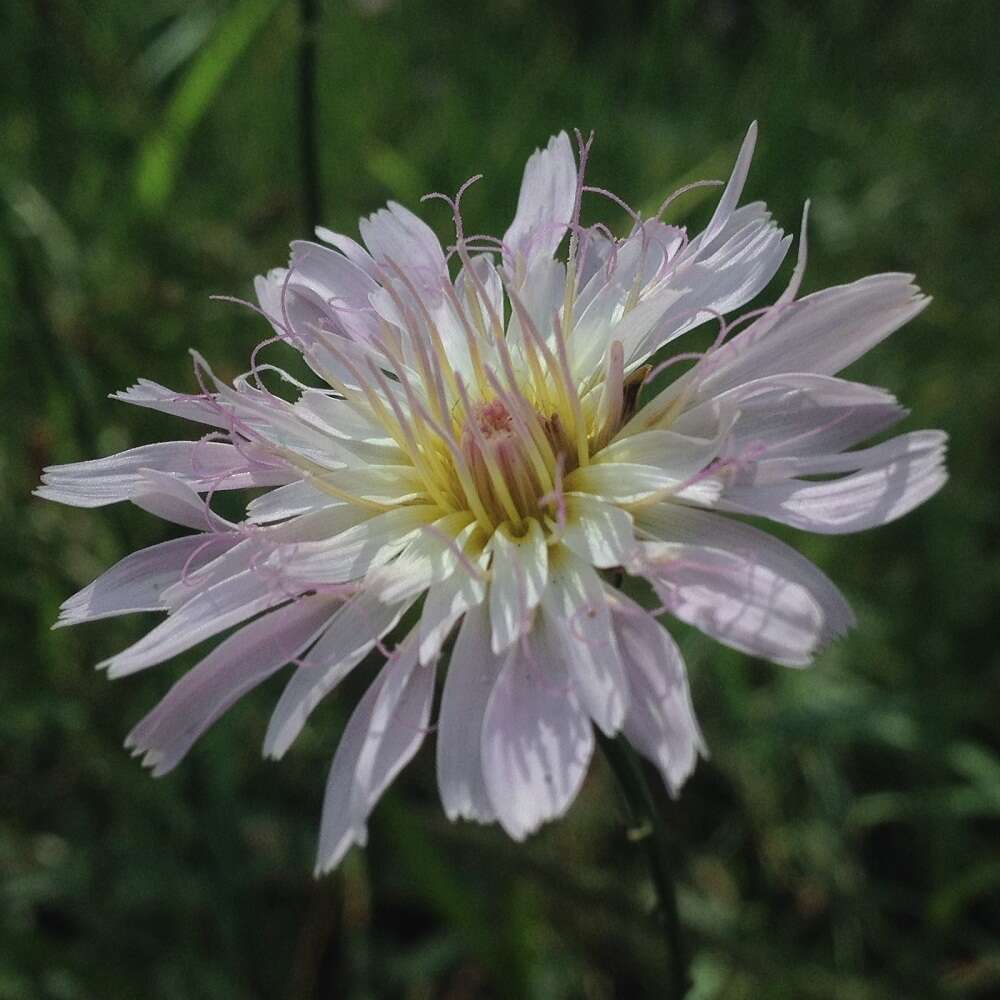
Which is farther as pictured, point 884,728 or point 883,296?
point 884,728

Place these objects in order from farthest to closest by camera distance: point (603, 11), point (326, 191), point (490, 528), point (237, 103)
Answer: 1. point (603, 11)
2. point (237, 103)
3. point (326, 191)
4. point (490, 528)

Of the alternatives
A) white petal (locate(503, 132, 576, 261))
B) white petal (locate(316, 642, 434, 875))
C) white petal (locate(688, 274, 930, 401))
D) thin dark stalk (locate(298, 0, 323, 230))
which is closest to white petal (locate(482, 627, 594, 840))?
white petal (locate(316, 642, 434, 875))

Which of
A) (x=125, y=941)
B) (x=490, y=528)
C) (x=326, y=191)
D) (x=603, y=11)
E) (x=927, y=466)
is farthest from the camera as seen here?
(x=603, y=11)

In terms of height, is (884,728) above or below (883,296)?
below

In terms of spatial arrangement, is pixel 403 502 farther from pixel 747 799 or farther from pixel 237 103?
pixel 237 103

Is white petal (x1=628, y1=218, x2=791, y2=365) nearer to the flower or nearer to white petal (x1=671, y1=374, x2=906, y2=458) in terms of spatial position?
the flower

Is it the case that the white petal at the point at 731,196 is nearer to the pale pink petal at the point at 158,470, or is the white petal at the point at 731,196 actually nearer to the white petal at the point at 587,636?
the white petal at the point at 587,636

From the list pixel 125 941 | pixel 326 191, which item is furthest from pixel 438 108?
pixel 125 941
